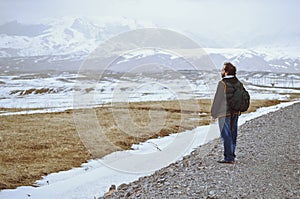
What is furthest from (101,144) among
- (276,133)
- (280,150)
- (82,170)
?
(280,150)

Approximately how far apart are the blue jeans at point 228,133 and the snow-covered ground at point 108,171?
4.42 metres

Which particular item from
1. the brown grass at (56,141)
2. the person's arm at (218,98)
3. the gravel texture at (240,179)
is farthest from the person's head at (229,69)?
the brown grass at (56,141)

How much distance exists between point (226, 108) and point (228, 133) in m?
0.77

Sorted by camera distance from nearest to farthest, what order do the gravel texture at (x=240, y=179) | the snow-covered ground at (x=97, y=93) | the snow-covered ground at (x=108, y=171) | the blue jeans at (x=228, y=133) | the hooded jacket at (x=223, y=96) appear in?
the gravel texture at (x=240, y=179) < the hooded jacket at (x=223, y=96) < the blue jeans at (x=228, y=133) < the snow-covered ground at (x=108, y=171) < the snow-covered ground at (x=97, y=93)

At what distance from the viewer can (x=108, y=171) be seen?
15242mm

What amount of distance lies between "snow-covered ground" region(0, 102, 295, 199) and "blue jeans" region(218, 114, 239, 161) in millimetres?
4420

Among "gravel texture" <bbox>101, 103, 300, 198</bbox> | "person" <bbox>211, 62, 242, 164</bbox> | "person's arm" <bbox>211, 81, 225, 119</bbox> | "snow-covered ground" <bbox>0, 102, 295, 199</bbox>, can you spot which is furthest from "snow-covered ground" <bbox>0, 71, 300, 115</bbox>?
"person's arm" <bbox>211, 81, 225, 119</bbox>

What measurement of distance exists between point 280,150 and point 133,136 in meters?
12.0

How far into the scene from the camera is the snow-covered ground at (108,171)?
40.4 feet

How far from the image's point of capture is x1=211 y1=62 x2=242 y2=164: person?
941 cm

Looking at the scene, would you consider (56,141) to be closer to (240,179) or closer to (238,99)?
(238,99)

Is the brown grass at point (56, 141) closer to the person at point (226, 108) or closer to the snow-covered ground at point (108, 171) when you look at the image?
the snow-covered ground at point (108, 171)

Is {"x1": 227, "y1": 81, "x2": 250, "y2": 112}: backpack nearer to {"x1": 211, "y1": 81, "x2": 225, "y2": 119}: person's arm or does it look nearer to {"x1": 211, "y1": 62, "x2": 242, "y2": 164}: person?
{"x1": 211, "y1": 62, "x2": 242, "y2": 164}: person

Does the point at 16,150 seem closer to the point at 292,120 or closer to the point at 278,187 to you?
the point at 278,187
